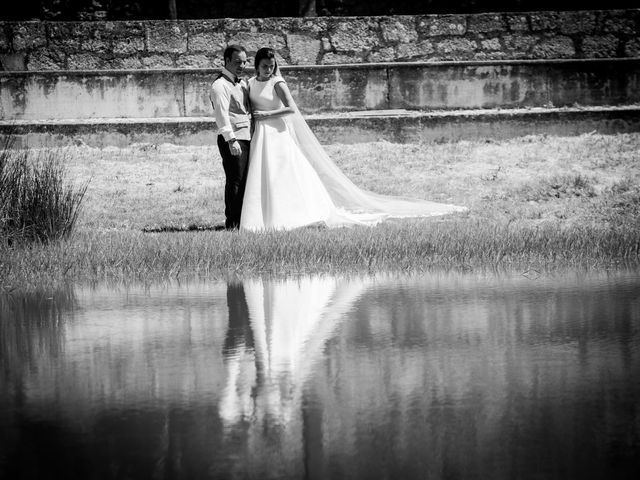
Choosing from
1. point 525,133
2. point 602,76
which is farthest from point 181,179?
point 602,76

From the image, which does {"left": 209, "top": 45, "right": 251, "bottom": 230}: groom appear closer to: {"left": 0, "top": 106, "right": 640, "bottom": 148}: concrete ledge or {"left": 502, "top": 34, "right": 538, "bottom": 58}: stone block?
{"left": 0, "top": 106, "right": 640, "bottom": 148}: concrete ledge

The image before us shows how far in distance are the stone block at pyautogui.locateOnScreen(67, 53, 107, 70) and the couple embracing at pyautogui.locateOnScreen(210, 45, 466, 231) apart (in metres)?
6.35

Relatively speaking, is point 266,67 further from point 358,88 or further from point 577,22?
point 577,22

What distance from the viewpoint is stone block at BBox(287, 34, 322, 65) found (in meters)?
18.2

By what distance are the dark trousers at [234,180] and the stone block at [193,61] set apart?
6058 millimetres

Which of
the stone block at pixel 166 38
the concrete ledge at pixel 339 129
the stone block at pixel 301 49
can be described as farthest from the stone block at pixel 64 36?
the stone block at pixel 301 49

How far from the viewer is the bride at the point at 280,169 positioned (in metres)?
12.1

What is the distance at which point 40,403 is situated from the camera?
16.4 ft

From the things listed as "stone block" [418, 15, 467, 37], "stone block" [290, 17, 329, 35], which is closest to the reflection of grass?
"stone block" [418, 15, 467, 37]

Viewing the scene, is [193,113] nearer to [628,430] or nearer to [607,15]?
[607,15]

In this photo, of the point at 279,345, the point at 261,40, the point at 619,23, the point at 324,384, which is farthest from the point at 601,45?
the point at 324,384

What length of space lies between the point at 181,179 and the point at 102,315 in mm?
8415

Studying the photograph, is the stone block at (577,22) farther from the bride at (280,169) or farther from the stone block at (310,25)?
the bride at (280,169)

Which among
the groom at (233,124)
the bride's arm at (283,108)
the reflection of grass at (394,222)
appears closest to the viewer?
the reflection of grass at (394,222)
